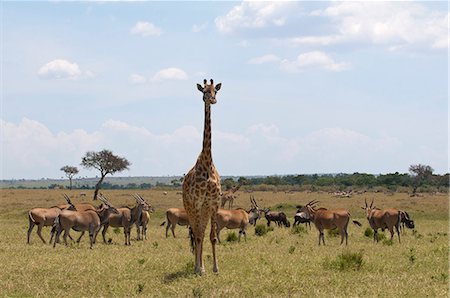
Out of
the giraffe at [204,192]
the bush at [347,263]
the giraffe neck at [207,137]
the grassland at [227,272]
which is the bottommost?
the grassland at [227,272]

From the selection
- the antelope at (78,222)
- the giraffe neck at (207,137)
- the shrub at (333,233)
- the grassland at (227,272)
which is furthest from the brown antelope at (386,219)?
the giraffe neck at (207,137)

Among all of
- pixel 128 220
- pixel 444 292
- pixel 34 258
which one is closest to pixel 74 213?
pixel 128 220

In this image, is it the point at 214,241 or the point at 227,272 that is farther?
the point at 214,241

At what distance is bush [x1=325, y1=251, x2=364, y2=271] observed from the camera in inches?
600

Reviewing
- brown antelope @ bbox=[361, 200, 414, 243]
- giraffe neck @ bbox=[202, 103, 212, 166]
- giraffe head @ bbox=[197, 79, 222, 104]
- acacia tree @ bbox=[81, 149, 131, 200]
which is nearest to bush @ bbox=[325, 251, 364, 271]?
giraffe neck @ bbox=[202, 103, 212, 166]

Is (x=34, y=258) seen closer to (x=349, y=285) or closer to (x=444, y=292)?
(x=349, y=285)

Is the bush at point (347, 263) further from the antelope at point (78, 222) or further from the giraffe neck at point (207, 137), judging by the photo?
the antelope at point (78, 222)

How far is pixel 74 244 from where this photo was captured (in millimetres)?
22484

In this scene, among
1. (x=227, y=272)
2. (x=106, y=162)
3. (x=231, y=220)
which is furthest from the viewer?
(x=106, y=162)

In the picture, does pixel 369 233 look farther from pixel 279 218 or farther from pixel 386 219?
pixel 279 218

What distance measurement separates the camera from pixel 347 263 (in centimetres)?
1534

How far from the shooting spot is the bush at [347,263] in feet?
50.0

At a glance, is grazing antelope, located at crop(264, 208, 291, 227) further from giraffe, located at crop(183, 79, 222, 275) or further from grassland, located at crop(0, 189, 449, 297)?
giraffe, located at crop(183, 79, 222, 275)

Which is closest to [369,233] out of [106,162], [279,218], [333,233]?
[333,233]
